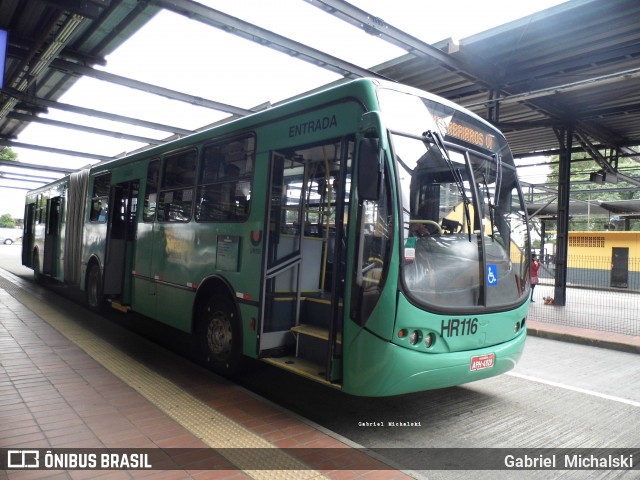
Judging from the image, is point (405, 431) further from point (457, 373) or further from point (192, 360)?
point (192, 360)

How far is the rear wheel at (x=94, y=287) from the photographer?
9.33 metres

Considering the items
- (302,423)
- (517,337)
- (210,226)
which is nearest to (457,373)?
(517,337)

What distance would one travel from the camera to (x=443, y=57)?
9.31 meters

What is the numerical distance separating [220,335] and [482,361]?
10.0 feet

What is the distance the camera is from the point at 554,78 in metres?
10.2

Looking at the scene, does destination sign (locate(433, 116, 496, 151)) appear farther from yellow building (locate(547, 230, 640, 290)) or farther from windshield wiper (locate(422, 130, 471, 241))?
yellow building (locate(547, 230, 640, 290))

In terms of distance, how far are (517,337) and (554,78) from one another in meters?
7.61

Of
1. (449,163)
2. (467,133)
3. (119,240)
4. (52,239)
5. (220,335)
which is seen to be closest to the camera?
(449,163)

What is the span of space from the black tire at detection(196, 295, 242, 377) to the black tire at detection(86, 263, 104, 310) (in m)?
3.96

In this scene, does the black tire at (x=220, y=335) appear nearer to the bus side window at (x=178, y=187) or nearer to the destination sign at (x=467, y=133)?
the bus side window at (x=178, y=187)

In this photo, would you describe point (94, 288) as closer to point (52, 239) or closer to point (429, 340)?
point (52, 239)

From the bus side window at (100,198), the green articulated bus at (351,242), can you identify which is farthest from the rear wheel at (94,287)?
the green articulated bus at (351,242)

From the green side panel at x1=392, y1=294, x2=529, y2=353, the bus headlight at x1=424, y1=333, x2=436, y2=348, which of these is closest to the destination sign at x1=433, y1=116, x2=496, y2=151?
the green side panel at x1=392, y1=294, x2=529, y2=353

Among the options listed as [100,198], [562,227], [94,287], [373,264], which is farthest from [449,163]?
[562,227]
